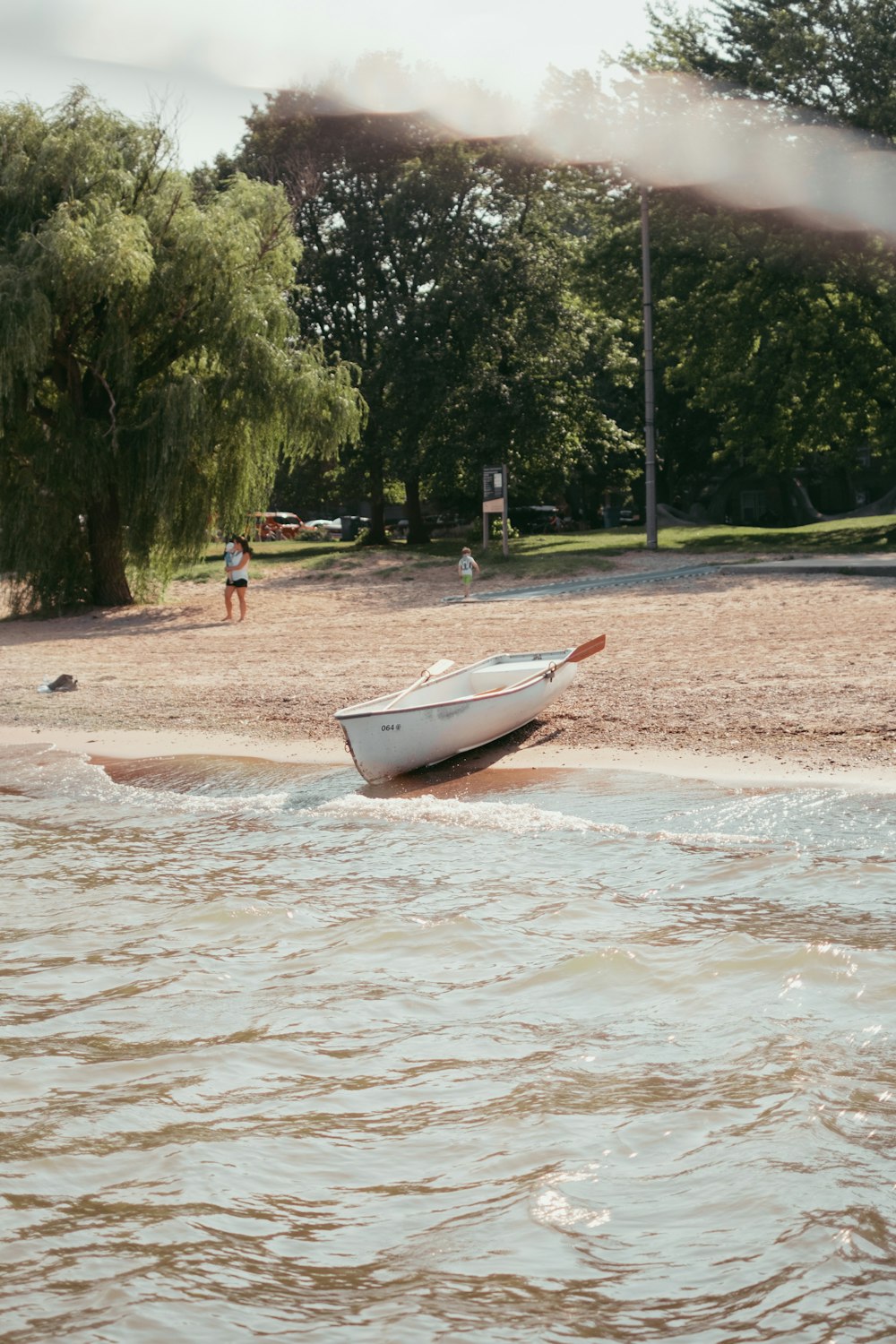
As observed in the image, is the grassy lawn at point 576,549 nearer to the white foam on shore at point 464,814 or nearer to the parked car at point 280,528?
the parked car at point 280,528

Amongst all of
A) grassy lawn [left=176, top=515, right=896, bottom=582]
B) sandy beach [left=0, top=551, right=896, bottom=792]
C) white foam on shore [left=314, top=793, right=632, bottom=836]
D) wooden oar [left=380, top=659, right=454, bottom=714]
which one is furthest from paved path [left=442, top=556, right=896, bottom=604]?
white foam on shore [left=314, top=793, right=632, bottom=836]

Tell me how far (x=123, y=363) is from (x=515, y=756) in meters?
14.9

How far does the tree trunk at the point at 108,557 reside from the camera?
87.2ft

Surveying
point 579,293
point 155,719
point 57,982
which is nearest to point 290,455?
point 155,719

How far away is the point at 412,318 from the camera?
131ft

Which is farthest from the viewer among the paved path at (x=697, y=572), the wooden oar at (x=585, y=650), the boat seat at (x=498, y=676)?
the paved path at (x=697, y=572)

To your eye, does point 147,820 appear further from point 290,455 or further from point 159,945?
point 290,455

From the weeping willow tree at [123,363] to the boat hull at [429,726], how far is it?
44.3 feet

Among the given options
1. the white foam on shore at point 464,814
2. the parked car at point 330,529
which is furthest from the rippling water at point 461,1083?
the parked car at point 330,529

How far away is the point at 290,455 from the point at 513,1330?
24.3 metres

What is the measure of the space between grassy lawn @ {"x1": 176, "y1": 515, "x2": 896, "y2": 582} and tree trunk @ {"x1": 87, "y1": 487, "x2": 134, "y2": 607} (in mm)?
3541

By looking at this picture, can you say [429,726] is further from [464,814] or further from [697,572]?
[697,572]

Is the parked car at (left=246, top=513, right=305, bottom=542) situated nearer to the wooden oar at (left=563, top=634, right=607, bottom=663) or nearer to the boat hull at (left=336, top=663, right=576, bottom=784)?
the wooden oar at (left=563, top=634, right=607, bottom=663)

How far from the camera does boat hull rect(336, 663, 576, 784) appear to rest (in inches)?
466
